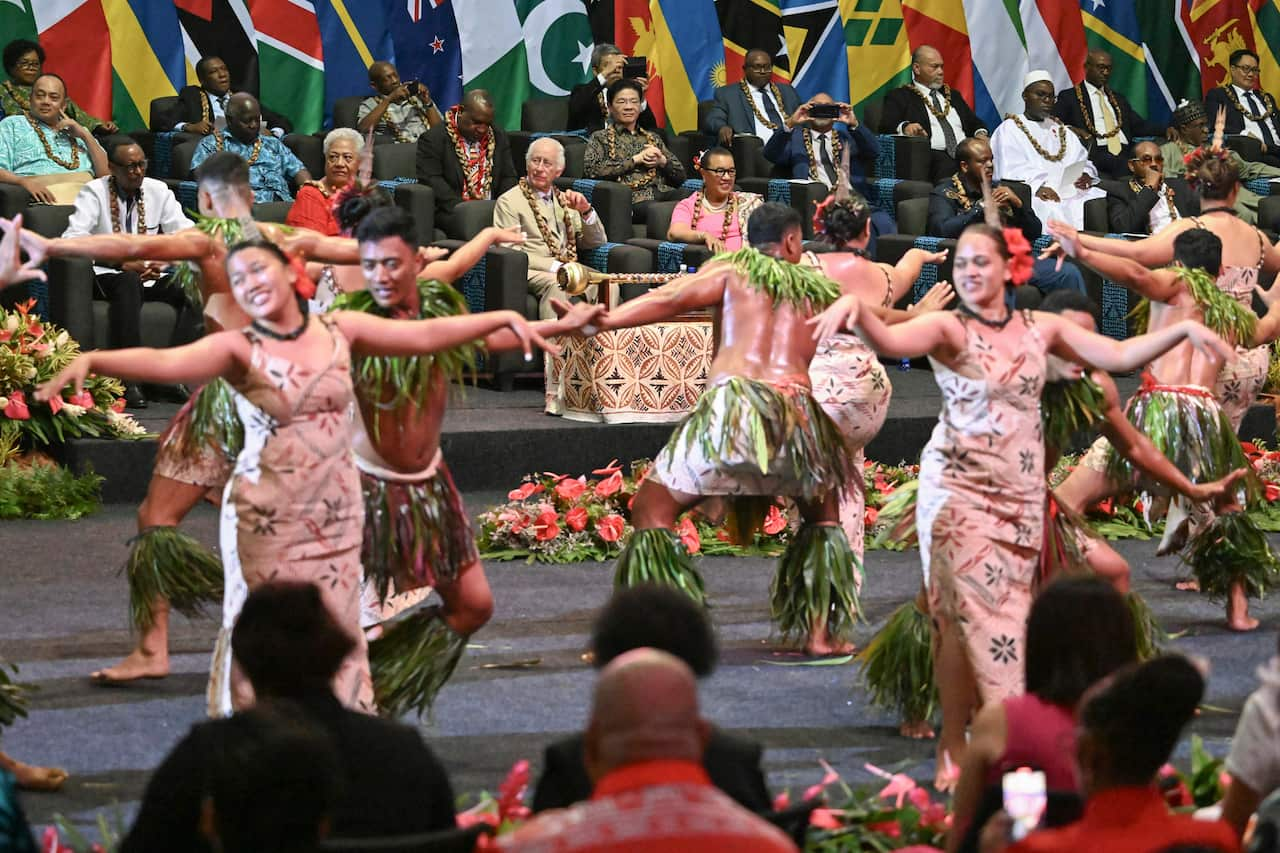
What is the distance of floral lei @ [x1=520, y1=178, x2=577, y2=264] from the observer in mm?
9555

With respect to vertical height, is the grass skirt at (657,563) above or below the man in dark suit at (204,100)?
below

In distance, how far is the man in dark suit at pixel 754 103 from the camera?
11.3 meters

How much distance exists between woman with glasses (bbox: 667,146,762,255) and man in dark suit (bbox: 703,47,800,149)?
5.21ft

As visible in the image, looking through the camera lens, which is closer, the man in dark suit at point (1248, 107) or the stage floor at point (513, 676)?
the stage floor at point (513, 676)

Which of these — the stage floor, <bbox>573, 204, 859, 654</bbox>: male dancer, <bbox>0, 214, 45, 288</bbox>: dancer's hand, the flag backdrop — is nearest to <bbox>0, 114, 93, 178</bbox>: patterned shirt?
the flag backdrop

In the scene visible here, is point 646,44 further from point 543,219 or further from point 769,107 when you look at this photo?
point 543,219

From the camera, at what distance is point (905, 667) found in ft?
16.8

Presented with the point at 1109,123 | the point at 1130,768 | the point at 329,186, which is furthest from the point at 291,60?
the point at 1130,768

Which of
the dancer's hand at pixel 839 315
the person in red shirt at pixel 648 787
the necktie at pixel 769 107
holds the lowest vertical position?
the person in red shirt at pixel 648 787

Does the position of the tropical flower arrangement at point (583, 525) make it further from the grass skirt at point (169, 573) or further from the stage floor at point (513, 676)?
the grass skirt at point (169, 573)

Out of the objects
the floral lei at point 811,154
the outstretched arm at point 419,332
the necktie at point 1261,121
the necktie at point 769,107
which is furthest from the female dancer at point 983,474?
the necktie at point 1261,121

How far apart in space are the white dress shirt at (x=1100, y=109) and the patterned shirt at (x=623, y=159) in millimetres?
3022

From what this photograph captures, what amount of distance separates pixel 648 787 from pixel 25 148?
7574 millimetres

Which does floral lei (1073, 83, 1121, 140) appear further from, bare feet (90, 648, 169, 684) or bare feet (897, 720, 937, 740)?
bare feet (90, 648, 169, 684)
